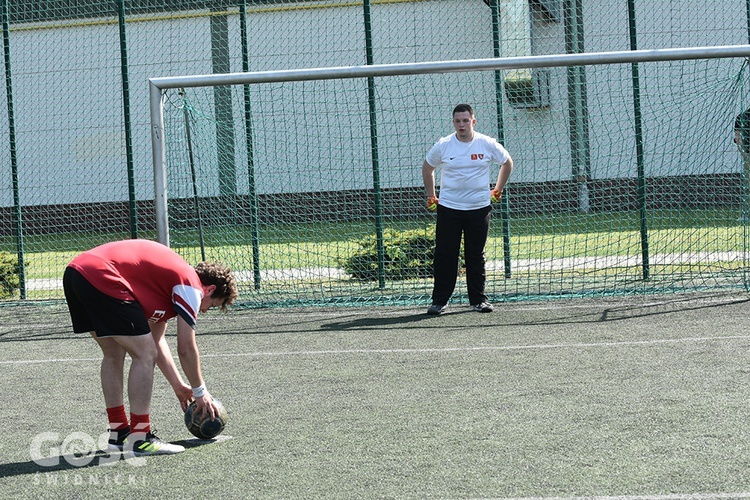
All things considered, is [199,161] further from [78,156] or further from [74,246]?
[78,156]

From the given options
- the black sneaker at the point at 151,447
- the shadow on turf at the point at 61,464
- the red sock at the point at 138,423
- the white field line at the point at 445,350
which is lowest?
the shadow on turf at the point at 61,464

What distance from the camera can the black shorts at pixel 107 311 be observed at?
486 centimetres

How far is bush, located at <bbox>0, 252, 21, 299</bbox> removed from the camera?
1191 centimetres

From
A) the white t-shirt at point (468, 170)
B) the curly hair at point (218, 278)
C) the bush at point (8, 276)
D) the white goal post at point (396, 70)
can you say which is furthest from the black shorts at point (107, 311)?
the bush at point (8, 276)

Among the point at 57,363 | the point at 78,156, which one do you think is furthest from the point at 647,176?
the point at 78,156

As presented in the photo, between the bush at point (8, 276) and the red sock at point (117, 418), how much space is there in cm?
746

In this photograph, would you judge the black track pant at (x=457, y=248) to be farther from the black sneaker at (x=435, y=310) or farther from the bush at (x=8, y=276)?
the bush at (x=8, y=276)

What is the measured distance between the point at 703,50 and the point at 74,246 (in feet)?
27.8

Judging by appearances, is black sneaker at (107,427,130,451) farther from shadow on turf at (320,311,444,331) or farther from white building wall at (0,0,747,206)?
white building wall at (0,0,747,206)

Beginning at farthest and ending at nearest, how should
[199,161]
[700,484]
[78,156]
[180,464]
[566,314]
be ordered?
[78,156] < [199,161] < [566,314] < [180,464] < [700,484]

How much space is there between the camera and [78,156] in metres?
15.8

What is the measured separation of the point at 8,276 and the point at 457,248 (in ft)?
18.6

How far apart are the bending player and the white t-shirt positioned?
4598 millimetres

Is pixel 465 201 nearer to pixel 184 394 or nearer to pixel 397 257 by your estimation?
pixel 397 257
